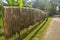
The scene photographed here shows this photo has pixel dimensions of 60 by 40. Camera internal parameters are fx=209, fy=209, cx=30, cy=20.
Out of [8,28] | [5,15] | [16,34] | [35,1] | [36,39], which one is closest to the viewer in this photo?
[5,15]

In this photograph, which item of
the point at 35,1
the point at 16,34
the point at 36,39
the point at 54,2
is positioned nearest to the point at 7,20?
the point at 16,34

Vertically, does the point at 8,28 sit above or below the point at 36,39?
above

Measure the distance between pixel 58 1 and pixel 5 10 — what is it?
63.6 metres

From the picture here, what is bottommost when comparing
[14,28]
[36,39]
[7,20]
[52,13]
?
[52,13]

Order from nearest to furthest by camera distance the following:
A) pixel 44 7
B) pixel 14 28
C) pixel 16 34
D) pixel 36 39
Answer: pixel 14 28 < pixel 16 34 < pixel 36 39 < pixel 44 7

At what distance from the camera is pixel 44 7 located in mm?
50125

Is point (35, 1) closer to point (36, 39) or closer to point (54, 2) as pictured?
point (54, 2)

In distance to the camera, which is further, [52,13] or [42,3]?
[52,13]

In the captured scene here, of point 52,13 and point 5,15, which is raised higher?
point 5,15

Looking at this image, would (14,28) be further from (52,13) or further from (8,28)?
(52,13)

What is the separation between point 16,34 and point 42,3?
44.8m

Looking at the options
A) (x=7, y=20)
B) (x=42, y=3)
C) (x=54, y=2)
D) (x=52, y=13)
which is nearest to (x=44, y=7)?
(x=42, y=3)

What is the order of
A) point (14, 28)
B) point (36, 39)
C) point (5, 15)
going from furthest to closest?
point (36, 39)
point (14, 28)
point (5, 15)

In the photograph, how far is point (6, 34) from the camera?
255 inches
